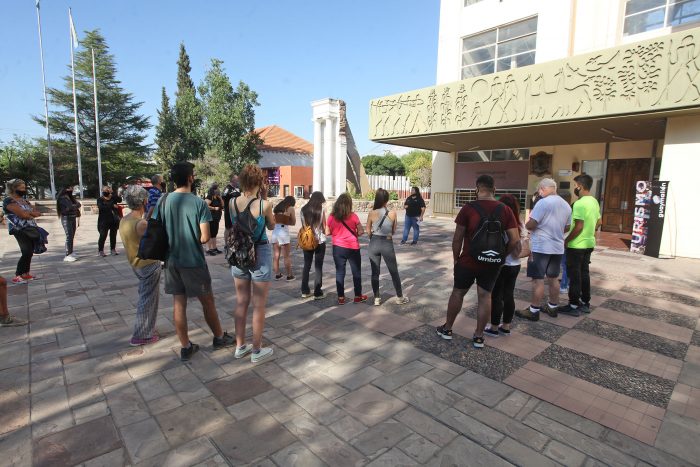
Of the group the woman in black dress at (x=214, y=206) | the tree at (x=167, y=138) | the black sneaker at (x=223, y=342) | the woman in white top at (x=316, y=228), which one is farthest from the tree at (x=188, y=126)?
the black sneaker at (x=223, y=342)

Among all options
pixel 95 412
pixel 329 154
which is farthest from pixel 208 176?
pixel 95 412

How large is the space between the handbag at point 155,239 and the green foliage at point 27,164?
29.7 meters

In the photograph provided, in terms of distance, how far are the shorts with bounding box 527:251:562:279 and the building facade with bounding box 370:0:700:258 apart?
21.2 feet

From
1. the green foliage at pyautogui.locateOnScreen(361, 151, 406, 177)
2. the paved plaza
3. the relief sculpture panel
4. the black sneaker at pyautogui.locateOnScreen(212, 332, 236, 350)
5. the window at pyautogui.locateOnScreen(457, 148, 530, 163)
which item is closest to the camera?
the paved plaza

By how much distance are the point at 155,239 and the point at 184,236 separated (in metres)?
0.24

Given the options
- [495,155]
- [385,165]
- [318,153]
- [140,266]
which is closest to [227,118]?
[318,153]

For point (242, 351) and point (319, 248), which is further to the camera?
point (319, 248)

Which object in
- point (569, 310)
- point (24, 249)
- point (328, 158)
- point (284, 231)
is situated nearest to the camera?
point (569, 310)

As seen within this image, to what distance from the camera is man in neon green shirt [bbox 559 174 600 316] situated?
4.77 metres

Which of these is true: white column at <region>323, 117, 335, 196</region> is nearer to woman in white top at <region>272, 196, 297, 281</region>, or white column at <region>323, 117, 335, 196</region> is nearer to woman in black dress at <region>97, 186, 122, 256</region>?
woman in black dress at <region>97, 186, 122, 256</region>

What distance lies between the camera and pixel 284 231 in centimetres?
652

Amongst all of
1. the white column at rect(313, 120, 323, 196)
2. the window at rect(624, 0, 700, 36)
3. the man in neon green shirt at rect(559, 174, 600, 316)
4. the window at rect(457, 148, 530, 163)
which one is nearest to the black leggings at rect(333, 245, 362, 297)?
the man in neon green shirt at rect(559, 174, 600, 316)

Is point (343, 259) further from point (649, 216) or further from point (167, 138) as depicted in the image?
point (167, 138)

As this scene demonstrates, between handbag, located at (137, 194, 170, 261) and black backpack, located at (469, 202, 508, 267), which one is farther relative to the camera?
black backpack, located at (469, 202, 508, 267)
